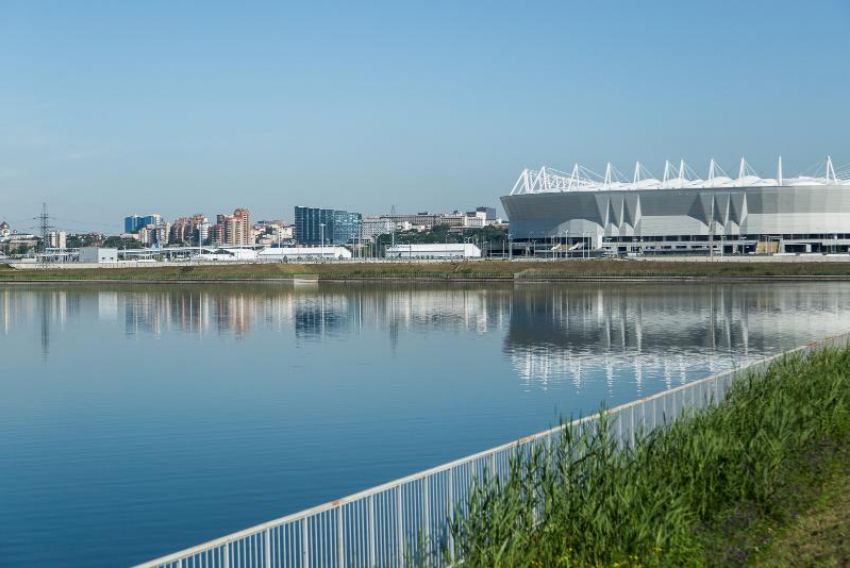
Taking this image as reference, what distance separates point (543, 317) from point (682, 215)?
98131mm

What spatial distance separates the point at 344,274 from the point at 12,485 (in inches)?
4176

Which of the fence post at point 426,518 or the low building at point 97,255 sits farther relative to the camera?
the low building at point 97,255

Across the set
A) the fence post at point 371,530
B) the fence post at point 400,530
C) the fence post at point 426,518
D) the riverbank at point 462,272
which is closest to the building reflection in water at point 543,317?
the riverbank at point 462,272

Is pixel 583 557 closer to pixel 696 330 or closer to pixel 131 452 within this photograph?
pixel 131 452

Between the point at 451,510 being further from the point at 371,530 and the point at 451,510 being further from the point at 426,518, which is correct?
the point at 371,530

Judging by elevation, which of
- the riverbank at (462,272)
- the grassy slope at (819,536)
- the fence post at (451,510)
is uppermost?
the riverbank at (462,272)

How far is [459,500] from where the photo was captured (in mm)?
11961

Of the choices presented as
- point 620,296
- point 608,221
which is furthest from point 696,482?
point 608,221

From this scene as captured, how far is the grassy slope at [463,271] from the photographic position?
10862 cm

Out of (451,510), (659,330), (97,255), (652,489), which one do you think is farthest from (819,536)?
(97,255)

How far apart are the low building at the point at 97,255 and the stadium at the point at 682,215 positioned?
220 ft

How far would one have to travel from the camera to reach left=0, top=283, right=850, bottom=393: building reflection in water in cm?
3906

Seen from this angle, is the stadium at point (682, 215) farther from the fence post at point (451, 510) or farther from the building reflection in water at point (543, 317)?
the fence post at point (451, 510)

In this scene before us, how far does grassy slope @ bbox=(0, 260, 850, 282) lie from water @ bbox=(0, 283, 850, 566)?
123 ft
